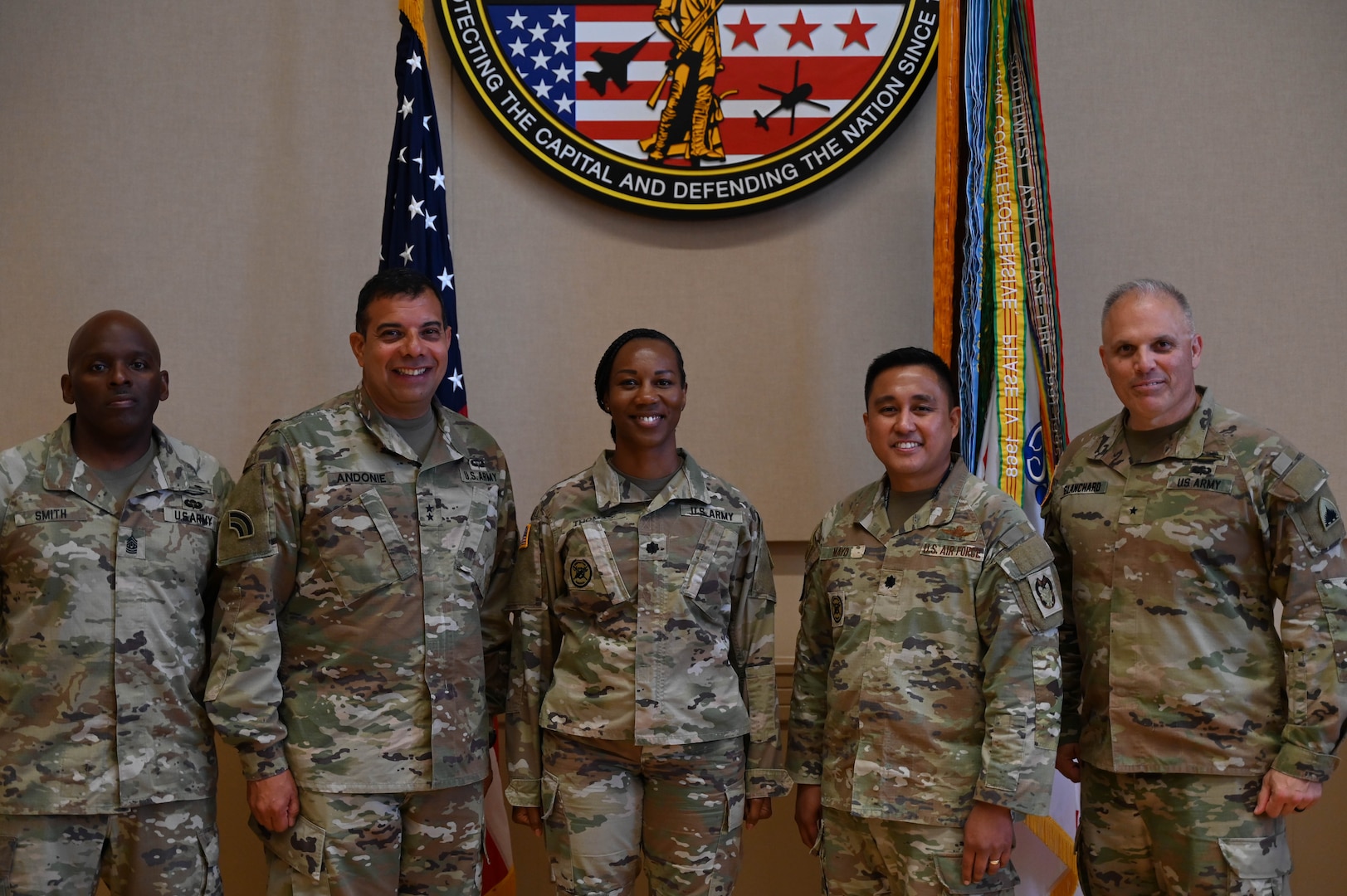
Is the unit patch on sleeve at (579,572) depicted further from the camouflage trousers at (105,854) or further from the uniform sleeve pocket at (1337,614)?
the uniform sleeve pocket at (1337,614)

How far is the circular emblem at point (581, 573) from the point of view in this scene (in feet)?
7.33

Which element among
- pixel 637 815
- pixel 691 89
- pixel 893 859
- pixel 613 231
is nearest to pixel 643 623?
pixel 637 815

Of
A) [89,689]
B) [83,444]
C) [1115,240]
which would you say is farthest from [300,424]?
[1115,240]

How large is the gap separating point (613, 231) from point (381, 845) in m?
1.84

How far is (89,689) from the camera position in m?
2.15

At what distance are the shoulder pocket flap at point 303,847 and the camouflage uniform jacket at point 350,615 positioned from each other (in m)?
0.08

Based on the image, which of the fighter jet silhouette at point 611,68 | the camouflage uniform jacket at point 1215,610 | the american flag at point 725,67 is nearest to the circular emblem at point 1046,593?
the camouflage uniform jacket at point 1215,610

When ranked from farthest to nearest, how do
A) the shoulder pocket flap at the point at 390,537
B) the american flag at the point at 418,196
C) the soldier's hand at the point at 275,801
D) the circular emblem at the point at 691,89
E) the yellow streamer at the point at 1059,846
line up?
the circular emblem at the point at 691,89 < the american flag at the point at 418,196 < the yellow streamer at the point at 1059,846 < the shoulder pocket flap at the point at 390,537 < the soldier's hand at the point at 275,801

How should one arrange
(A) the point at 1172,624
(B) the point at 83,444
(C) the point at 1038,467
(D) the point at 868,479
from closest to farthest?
(A) the point at 1172,624 → (B) the point at 83,444 → (C) the point at 1038,467 → (D) the point at 868,479

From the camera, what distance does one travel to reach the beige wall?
10.3 ft

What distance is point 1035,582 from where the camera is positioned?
205 centimetres

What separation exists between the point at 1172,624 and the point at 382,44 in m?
2.66

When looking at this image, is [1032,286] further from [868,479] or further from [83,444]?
[83,444]

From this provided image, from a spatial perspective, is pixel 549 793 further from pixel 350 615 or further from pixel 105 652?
pixel 105 652
